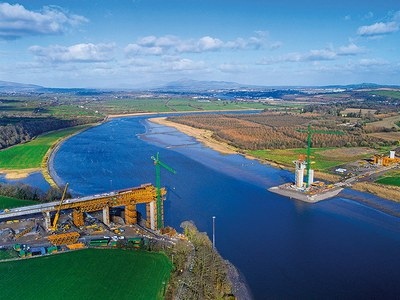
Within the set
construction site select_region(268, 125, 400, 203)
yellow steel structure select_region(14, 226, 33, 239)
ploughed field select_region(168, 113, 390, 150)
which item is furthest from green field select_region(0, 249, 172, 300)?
ploughed field select_region(168, 113, 390, 150)

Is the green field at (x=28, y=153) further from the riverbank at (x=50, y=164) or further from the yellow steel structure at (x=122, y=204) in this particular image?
the yellow steel structure at (x=122, y=204)

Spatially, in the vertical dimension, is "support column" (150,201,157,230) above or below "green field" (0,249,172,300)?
above

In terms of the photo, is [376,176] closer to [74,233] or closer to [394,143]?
[394,143]

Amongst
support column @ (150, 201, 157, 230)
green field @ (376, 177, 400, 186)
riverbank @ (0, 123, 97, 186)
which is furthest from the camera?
riverbank @ (0, 123, 97, 186)

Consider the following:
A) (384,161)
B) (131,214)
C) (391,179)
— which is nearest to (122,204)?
(131,214)

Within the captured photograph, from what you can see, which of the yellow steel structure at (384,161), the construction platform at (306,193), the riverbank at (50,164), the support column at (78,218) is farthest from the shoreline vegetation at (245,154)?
the support column at (78,218)

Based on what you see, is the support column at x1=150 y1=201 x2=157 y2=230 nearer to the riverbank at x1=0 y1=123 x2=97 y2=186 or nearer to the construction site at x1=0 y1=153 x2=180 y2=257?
the construction site at x1=0 y1=153 x2=180 y2=257

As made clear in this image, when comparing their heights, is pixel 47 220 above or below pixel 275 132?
below

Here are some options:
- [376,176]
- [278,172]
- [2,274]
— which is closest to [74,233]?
[2,274]

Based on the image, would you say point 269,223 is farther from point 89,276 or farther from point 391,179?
point 391,179
